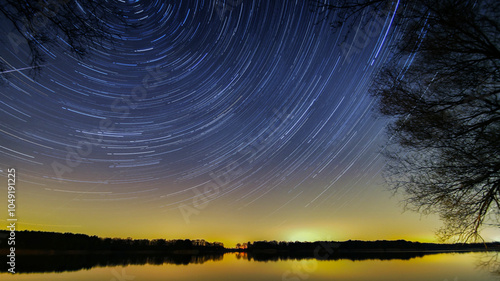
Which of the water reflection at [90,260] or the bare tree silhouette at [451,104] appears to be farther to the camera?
the water reflection at [90,260]

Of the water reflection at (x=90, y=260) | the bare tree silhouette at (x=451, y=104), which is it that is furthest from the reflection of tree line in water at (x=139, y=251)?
the bare tree silhouette at (x=451, y=104)

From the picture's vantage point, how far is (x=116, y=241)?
258 feet

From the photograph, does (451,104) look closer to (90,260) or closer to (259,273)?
(259,273)

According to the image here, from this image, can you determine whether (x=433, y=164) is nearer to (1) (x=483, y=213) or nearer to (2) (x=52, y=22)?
(1) (x=483, y=213)

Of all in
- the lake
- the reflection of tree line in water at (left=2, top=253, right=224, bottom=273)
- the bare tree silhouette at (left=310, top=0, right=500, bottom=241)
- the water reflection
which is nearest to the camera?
the bare tree silhouette at (left=310, top=0, right=500, bottom=241)

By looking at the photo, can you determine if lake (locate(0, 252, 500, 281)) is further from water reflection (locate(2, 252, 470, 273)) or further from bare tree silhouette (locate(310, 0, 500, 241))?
bare tree silhouette (locate(310, 0, 500, 241))

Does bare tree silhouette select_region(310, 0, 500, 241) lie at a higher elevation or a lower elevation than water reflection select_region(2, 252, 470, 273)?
higher

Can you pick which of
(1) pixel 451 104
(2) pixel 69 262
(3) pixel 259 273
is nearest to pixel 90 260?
(2) pixel 69 262

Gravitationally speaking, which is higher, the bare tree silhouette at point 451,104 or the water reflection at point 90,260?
the bare tree silhouette at point 451,104

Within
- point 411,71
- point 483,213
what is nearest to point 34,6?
point 411,71

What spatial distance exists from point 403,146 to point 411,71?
1.29 meters

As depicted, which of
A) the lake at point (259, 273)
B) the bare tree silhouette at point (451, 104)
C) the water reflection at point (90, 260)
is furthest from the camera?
the water reflection at point (90, 260)

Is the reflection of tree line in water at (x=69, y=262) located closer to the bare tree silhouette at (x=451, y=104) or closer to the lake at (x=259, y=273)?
the lake at (x=259, y=273)

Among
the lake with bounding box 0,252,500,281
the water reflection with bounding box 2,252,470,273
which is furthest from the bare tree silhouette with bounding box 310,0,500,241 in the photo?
the water reflection with bounding box 2,252,470,273
